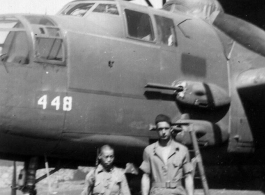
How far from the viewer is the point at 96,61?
6375 mm

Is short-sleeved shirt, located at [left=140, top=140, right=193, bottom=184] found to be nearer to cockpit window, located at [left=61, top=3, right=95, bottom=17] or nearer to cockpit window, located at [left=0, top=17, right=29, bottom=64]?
cockpit window, located at [left=0, top=17, right=29, bottom=64]

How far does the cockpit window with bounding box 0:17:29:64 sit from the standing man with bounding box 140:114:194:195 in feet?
7.12

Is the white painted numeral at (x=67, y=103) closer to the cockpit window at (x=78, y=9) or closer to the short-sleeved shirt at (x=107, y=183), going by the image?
the short-sleeved shirt at (x=107, y=183)

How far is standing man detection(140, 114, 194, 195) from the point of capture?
184 inches

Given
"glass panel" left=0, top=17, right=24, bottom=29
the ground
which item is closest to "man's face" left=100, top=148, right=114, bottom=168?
"glass panel" left=0, top=17, right=24, bottom=29

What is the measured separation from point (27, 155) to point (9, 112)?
33.7 inches

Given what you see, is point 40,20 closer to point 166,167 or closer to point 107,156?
point 107,156

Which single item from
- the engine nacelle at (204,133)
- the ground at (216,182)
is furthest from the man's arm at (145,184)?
the ground at (216,182)

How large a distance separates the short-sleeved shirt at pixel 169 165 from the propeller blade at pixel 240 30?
163 inches

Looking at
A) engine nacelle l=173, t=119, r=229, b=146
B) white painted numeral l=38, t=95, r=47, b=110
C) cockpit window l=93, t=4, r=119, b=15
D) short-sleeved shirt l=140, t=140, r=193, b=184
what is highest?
cockpit window l=93, t=4, r=119, b=15

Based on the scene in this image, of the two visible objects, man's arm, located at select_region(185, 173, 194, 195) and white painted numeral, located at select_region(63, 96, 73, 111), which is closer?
man's arm, located at select_region(185, 173, 194, 195)

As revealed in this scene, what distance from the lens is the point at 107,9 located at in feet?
23.3

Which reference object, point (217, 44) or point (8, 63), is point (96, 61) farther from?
point (217, 44)

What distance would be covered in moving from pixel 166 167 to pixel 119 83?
2085 mm
